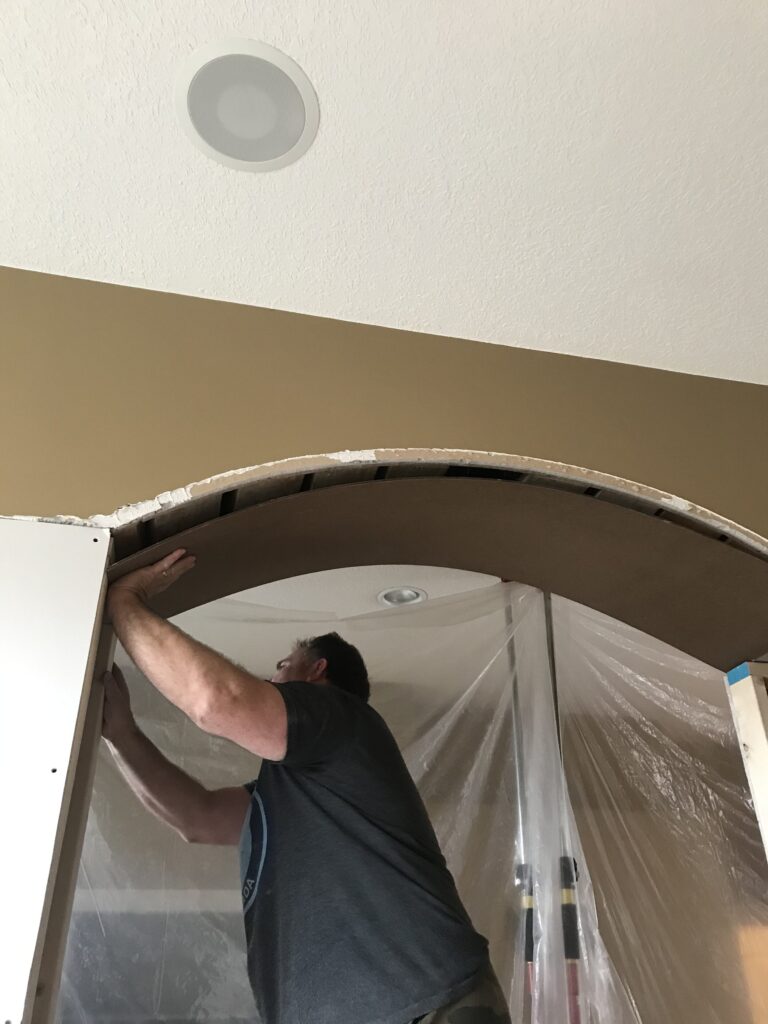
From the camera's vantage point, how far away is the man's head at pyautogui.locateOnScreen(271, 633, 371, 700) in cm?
151

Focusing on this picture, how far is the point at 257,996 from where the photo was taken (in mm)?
1209

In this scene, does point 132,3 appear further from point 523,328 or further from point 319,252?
point 523,328

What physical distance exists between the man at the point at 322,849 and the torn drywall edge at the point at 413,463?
102mm

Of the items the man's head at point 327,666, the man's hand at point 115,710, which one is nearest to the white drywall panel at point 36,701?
the man's hand at point 115,710

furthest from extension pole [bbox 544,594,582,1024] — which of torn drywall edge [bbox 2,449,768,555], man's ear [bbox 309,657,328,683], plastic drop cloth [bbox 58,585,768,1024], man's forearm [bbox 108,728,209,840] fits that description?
torn drywall edge [bbox 2,449,768,555]

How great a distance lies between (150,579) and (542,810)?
1.17 meters

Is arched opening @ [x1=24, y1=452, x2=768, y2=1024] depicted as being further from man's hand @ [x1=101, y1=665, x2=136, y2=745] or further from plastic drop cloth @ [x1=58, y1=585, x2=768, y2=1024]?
plastic drop cloth @ [x1=58, y1=585, x2=768, y2=1024]

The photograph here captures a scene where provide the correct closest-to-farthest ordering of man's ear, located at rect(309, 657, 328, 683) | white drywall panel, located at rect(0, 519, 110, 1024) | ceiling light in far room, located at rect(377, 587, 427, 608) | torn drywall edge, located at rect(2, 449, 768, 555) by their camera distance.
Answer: white drywall panel, located at rect(0, 519, 110, 1024) → torn drywall edge, located at rect(2, 449, 768, 555) → man's ear, located at rect(309, 657, 328, 683) → ceiling light in far room, located at rect(377, 587, 427, 608)

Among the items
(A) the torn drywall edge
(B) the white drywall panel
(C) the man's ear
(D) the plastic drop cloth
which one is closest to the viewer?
(B) the white drywall panel

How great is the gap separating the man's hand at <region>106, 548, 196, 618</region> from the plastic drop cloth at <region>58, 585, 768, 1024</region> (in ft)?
2.40

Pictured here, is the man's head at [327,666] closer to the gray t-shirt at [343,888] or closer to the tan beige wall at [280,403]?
the gray t-shirt at [343,888]

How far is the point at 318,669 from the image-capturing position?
1.52 metres

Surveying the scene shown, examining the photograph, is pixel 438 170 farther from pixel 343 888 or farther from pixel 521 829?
pixel 521 829

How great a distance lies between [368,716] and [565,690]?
2.06 ft
